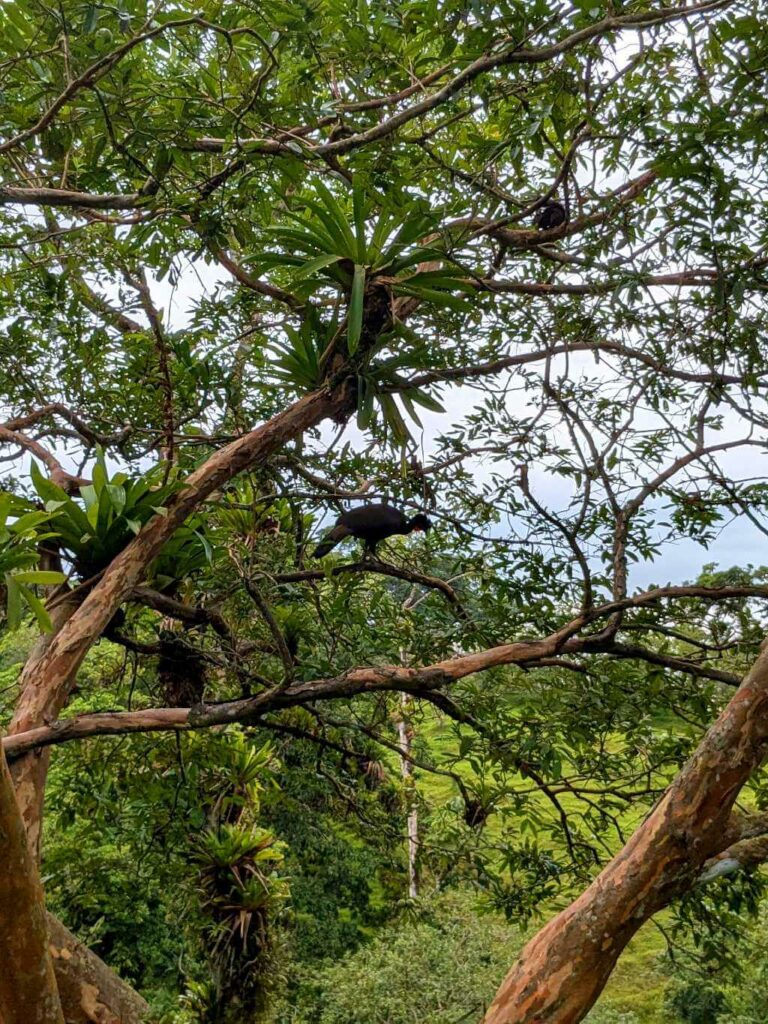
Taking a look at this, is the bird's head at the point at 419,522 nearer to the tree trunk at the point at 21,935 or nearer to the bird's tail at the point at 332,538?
the bird's tail at the point at 332,538

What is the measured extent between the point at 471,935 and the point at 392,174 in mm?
6540

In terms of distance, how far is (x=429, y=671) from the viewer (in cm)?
205

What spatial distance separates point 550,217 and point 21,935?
2.58 metres

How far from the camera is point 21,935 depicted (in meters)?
1.32

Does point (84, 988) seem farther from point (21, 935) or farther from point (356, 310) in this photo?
point (356, 310)

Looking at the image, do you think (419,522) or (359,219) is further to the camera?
(419,522)

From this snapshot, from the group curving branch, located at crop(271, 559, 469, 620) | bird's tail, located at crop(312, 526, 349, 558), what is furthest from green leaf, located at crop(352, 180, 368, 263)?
curving branch, located at crop(271, 559, 469, 620)

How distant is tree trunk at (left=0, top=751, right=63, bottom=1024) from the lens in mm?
1279

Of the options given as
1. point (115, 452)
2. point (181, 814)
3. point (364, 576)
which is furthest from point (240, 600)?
point (181, 814)

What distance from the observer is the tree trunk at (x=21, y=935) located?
1.28 metres

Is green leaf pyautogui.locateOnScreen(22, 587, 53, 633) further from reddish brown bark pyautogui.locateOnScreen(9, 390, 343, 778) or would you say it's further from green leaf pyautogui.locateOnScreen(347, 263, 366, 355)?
green leaf pyautogui.locateOnScreen(347, 263, 366, 355)

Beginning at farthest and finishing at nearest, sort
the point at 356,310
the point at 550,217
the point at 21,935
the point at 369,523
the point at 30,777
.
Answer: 1. the point at 550,217
2. the point at 369,523
3. the point at 356,310
4. the point at 30,777
5. the point at 21,935

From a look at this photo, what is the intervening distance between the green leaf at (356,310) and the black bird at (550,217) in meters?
0.79

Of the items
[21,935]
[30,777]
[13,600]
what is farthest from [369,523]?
[21,935]
